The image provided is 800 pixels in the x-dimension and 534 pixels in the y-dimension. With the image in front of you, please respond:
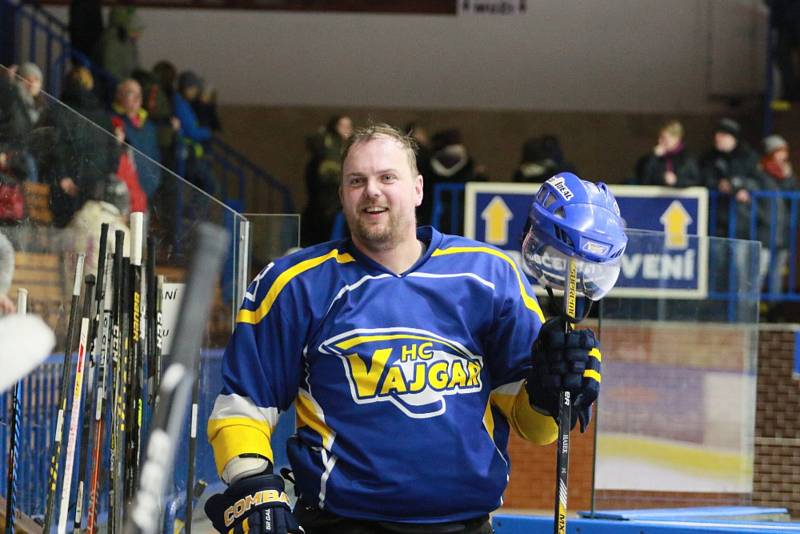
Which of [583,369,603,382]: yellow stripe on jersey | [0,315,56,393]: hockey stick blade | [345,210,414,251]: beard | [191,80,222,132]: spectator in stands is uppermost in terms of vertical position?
[191,80,222,132]: spectator in stands

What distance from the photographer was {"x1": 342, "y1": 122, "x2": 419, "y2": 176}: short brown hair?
10.0 feet

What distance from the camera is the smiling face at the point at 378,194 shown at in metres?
2.97

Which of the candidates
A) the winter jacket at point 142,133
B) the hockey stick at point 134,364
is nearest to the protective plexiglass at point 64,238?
the hockey stick at point 134,364

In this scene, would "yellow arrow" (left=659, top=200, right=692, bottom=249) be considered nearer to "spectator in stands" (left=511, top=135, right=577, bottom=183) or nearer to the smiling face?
"spectator in stands" (left=511, top=135, right=577, bottom=183)

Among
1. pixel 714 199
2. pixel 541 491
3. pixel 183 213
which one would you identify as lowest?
pixel 541 491

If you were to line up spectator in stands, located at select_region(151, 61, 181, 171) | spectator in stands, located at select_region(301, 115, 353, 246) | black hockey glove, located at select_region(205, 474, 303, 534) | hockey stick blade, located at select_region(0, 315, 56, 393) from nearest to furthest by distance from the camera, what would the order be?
hockey stick blade, located at select_region(0, 315, 56, 393) < black hockey glove, located at select_region(205, 474, 303, 534) < spectator in stands, located at select_region(151, 61, 181, 171) < spectator in stands, located at select_region(301, 115, 353, 246)

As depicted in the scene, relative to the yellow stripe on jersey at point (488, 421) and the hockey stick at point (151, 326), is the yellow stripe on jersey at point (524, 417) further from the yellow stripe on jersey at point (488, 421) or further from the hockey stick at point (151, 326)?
the hockey stick at point (151, 326)

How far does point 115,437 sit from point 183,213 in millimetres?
857

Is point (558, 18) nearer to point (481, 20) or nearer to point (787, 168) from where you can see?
point (481, 20)

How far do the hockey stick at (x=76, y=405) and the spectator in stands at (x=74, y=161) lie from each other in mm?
376

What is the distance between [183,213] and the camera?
4.41 metres

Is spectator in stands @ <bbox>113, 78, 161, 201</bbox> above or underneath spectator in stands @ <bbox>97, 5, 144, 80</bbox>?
underneath

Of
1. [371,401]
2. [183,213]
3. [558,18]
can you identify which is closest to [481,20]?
[558,18]

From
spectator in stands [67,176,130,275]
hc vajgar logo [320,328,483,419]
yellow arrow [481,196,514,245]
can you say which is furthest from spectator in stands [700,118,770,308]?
hc vajgar logo [320,328,483,419]
